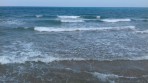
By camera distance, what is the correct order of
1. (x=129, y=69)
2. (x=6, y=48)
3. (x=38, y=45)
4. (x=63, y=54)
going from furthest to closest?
(x=38, y=45) → (x=6, y=48) → (x=63, y=54) → (x=129, y=69)

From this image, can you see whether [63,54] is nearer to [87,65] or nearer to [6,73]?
[87,65]

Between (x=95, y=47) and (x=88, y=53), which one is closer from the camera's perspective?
(x=88, y=53)

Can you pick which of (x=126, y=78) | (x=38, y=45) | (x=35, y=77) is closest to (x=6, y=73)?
(x=35, y=77)

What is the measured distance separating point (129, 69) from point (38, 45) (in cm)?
728

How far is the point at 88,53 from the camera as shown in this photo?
515 inches

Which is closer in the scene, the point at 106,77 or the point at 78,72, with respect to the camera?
the point at 106,77

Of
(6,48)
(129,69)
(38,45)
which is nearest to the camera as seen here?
(129,69)

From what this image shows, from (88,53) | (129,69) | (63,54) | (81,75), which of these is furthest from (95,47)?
(81,75)

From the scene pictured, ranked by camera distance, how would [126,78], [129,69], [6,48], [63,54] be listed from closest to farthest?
1. [126,78]
2. [129,69]
3. [63,54]
4. [6,48]

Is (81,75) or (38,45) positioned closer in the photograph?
(81,75)

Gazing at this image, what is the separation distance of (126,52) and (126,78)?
4.81 metres

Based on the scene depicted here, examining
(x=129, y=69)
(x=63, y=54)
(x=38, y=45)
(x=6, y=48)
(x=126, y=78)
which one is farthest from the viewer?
(x=38, y=45)

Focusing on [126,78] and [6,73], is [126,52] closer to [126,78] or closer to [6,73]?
[126,78]

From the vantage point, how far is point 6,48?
1412 centimetres
